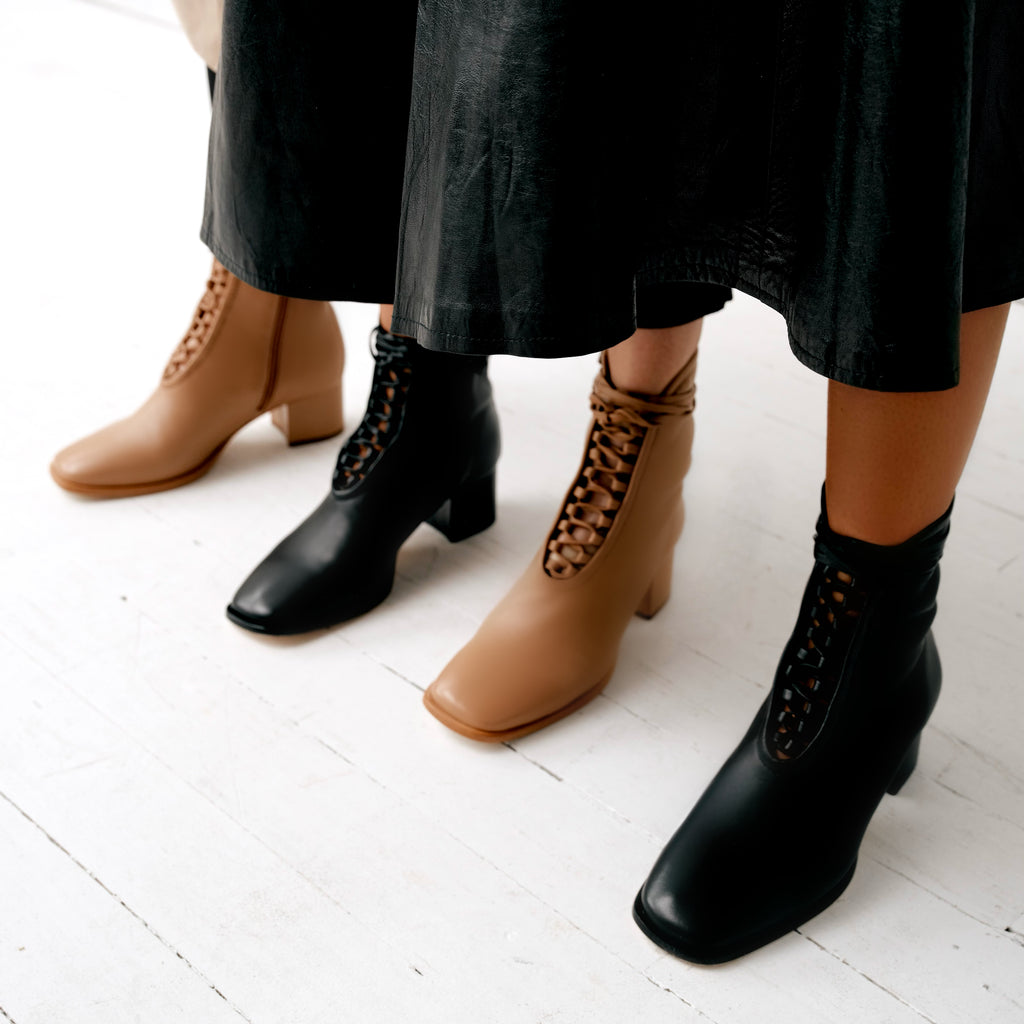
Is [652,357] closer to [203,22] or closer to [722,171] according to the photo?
[722,171]

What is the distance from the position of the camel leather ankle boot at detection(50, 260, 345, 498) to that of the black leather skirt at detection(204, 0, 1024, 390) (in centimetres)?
50

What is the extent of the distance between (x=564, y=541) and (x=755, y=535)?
306 millimetres

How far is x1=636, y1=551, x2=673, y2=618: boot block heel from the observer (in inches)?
40.1

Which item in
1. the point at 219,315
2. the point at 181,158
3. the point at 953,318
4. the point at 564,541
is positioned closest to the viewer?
the point at 953,318

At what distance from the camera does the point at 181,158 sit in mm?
2074

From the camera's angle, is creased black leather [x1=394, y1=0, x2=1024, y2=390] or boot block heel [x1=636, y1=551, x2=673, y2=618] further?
boot block heel [x1=636, y1=551, x2=673, y2=618]

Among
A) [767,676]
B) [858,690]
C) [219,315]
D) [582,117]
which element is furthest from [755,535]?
[582,117]

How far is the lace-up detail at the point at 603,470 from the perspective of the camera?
893 millimetres

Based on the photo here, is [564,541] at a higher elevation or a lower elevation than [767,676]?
higher

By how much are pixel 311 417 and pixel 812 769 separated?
2.26 feet

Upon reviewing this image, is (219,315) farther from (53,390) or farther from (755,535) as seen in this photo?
(755,535)

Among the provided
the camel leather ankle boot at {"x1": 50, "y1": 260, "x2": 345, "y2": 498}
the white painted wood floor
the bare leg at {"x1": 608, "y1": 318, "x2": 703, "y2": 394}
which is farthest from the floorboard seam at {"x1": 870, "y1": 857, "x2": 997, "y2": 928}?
the camel leather ankle boot at {"x1": 50, "y1": 260, "x2": 345, "y2": 498}

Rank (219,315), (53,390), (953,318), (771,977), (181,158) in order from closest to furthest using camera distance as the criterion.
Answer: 1. (953,318)
2. (771,977)
3. (219,315)
4. (53,390)
5. (181,158)

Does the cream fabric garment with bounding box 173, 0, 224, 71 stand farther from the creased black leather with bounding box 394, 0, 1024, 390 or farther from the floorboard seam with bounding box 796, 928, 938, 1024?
the floorboard seam with bounding box 796, 928, 938, 1024
